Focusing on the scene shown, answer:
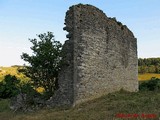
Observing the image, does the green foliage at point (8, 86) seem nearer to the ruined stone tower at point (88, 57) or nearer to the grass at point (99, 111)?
the grass at point (99, 111)

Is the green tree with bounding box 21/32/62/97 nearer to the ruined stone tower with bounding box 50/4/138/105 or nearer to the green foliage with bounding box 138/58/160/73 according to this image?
the ruined stone tower with bounding box 50/4/138/105

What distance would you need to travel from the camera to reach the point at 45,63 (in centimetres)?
1576

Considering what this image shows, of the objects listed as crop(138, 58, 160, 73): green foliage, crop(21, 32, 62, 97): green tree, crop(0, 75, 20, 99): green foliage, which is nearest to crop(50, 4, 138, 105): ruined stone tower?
crop(21, 32, 62, 97): green tree

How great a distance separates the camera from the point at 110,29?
59.4 ft

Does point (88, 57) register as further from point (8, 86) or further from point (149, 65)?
point (149, 65)

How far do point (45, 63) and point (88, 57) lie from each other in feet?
6.67

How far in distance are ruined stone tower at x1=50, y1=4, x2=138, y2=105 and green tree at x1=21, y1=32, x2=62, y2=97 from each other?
464 mm

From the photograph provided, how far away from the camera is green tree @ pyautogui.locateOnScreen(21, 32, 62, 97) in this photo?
15.7 metres

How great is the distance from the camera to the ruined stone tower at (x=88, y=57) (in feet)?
50.1

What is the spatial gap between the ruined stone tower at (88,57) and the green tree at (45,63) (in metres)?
0.46

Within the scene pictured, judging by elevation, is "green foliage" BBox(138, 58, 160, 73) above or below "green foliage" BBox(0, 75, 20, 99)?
above

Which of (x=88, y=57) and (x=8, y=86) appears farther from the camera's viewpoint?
(x=8, y=86)

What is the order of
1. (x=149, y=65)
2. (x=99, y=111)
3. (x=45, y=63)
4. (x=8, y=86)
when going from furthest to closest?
(x=149, y=65) < (x=8, y=86) < (x=45, y=63) < (x=99, y=111)

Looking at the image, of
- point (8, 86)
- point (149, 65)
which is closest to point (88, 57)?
point (8, 86)
